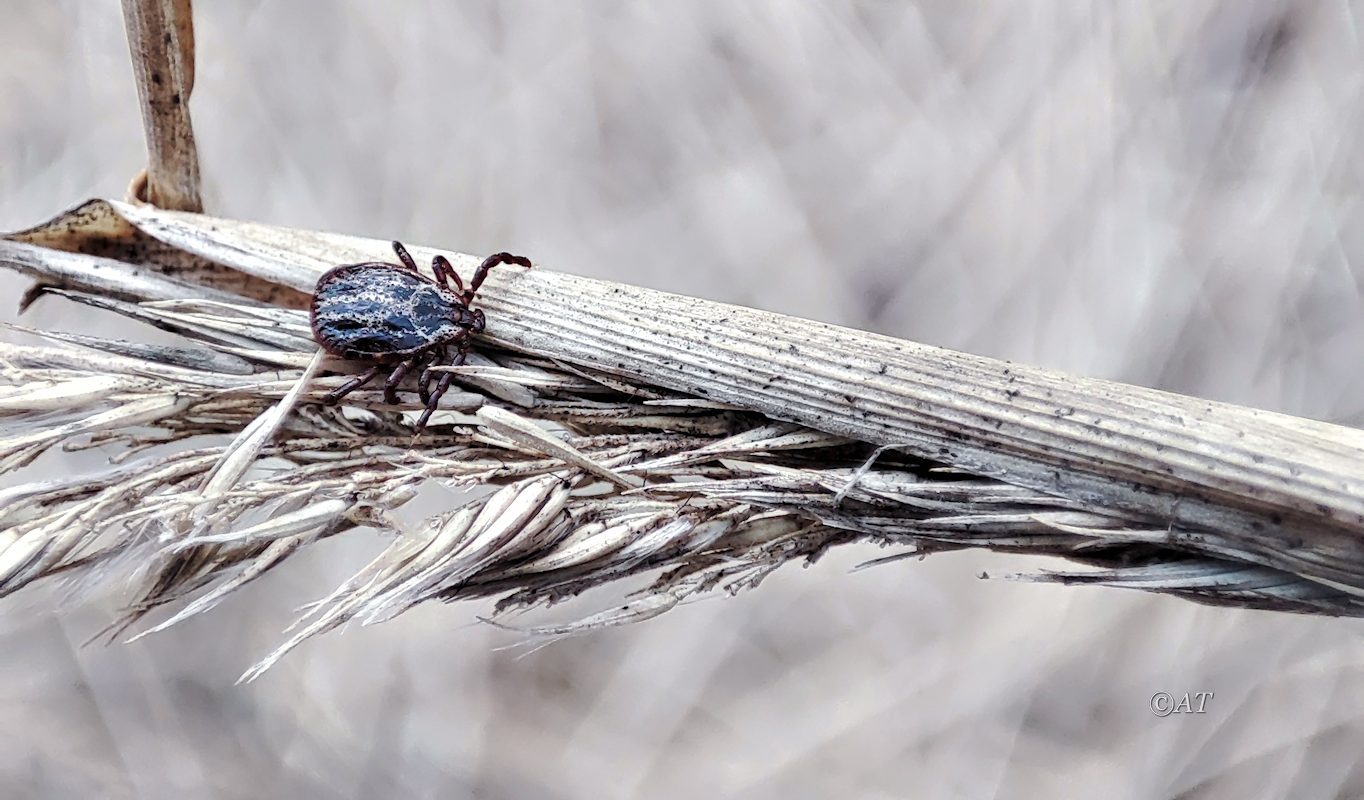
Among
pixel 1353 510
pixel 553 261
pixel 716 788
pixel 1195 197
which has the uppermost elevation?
pixel 1195 197

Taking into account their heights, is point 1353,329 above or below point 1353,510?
above

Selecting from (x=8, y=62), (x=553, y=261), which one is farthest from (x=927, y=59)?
(x=8, y=62)

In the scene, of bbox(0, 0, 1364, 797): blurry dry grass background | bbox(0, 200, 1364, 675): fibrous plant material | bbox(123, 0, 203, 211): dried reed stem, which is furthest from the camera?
bbox(0, 0, 1364, 797): blurry dry grass background

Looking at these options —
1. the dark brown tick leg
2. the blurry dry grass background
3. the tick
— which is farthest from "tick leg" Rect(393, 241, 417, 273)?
the blurry dry grass background

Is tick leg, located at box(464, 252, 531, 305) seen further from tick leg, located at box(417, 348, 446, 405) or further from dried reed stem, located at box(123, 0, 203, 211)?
dried reed stem, located at box(123, 0, 203, 211)

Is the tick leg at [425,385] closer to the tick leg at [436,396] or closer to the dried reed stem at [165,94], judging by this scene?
the tick leg at [436,396]

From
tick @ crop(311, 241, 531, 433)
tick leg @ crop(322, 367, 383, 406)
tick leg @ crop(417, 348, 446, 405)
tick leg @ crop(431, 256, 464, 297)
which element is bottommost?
tick leg @ crop(322, 367, 383, 406)

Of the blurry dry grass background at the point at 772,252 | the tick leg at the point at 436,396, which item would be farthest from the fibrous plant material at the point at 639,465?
the blurry dry grass background at the point at 772,252

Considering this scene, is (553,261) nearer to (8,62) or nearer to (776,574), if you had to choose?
(776,574)
